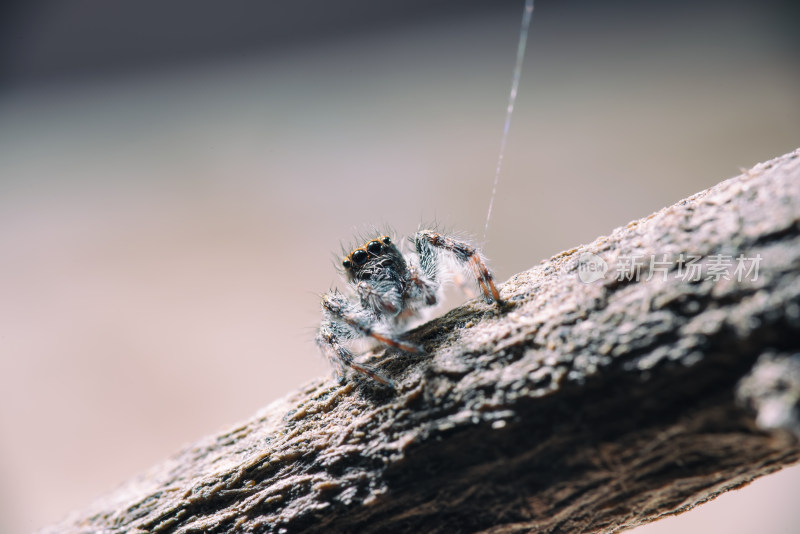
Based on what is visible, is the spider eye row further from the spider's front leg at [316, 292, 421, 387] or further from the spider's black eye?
the spider's front leg at [316, 292, 421, 387]

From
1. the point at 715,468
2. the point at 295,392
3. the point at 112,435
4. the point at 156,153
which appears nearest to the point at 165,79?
the point at 156,153

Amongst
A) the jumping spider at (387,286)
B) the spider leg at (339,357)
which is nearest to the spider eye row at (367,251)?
the jumping spider at (387,286)

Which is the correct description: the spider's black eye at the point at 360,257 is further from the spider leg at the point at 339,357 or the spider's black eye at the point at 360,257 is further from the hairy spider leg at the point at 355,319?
the spider leg at the point at 339,357

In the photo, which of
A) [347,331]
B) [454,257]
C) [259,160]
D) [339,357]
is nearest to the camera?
[339,357]

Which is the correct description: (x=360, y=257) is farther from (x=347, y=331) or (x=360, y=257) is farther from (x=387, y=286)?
(x=347, y=331)

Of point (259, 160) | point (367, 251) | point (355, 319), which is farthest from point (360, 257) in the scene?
point (259, 160)
